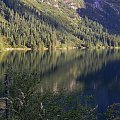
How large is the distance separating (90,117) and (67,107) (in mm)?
2218

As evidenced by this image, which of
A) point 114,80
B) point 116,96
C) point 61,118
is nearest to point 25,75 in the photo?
point 61,118

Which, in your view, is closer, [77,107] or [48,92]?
[77,107]

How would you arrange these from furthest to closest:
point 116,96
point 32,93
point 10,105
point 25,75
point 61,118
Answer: point 116,96, point 25,75, point 32,93, point 10,105, point 61,118

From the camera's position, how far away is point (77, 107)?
19.9 metres

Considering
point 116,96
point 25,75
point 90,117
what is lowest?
point 116,96

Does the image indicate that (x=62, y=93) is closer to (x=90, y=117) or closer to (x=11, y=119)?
(x=90, y=117)

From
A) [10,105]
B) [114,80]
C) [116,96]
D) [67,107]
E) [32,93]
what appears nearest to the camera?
[10,105]

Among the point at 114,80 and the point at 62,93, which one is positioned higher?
the point at 62,93

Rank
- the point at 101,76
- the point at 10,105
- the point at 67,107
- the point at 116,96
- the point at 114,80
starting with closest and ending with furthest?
1. the point at 10,105
2. the point at 67,107
3. the point at 116,96
4. the point at 114,80
5. the point at 101,76

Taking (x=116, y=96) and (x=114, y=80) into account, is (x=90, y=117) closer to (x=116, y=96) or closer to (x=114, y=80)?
(x=116, y=96)

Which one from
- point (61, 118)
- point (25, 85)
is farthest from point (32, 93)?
point (61, 118)

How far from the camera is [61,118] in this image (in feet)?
61.3

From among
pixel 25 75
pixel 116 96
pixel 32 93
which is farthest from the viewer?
pixel 116 96

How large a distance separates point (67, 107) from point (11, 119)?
517 cm
